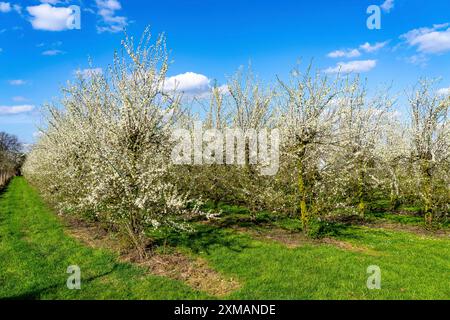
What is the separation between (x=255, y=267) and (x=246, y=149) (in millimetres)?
6652

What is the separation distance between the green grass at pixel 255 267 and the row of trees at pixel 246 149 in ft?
4.17

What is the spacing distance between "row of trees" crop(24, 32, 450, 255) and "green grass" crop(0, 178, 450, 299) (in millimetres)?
1271

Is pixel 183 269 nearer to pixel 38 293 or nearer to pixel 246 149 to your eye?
pixel 38 293

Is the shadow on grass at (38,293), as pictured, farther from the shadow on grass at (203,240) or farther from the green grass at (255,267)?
the shadow on grass at (203,240)

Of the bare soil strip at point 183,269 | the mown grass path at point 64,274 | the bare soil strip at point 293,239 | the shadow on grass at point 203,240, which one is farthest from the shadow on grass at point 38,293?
the bare soil strip at point 293,239

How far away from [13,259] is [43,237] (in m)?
3.05

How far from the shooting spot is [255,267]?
8945 millimetres

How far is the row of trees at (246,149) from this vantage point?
951 centimetres

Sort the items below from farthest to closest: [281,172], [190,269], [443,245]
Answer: [281,172], [443,245], [190,269]
